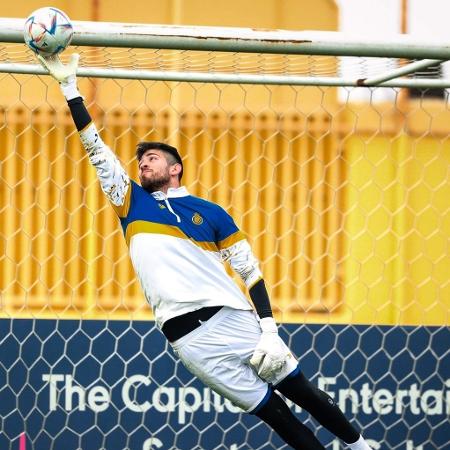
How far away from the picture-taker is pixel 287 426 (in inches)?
132

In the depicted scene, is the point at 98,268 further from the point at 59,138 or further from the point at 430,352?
the point at 430,352

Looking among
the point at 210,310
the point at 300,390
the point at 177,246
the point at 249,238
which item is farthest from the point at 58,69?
the point at 249,238

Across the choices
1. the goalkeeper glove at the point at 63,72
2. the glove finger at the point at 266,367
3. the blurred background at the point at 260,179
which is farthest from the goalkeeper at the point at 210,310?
the blurred background at the point at 260,179

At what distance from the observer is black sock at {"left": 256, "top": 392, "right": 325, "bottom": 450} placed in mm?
3359

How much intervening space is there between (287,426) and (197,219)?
768mm

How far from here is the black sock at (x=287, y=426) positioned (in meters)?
3.36

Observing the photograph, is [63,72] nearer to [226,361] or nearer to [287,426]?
[226,361]

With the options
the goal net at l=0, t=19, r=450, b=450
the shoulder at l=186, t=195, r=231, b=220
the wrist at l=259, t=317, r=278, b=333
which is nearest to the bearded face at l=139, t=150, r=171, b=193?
the shoulder at l=186, t=195, r=231, b=220

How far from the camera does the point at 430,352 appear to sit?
409 centimetres

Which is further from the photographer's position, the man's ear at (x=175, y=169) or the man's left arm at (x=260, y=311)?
the man's ear at (x=175, y=169)

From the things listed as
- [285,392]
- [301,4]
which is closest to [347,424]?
[285,392]

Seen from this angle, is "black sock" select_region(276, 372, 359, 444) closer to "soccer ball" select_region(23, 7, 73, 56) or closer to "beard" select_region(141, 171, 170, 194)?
"beard" select_region(141, 171, 170, 194)

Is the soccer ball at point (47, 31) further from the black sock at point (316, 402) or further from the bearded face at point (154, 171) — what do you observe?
the black sock at point (316, 402)

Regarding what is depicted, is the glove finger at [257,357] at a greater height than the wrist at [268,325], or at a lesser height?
lesser
